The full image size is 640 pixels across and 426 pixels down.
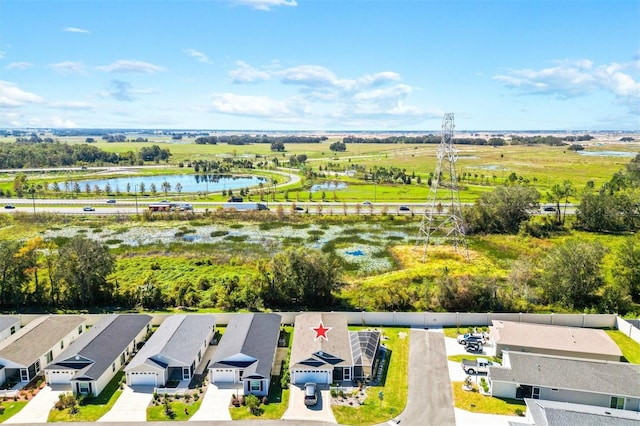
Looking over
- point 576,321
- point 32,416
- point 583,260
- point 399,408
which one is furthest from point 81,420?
point 583,260

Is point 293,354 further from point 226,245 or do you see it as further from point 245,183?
point 245,183

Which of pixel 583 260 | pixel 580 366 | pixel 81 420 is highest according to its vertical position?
pixel 583 260

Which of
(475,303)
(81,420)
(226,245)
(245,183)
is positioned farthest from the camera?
(245,183)

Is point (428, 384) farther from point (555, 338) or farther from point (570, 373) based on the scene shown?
point (555, 338)

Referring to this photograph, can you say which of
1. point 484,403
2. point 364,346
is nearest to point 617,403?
point 484,403

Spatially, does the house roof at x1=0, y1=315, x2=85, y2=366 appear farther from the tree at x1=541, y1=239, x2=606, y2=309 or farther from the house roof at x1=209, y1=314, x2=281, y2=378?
the tree at x1=541, y1=239, x2=606, y2=309

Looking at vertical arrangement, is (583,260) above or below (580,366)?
above
